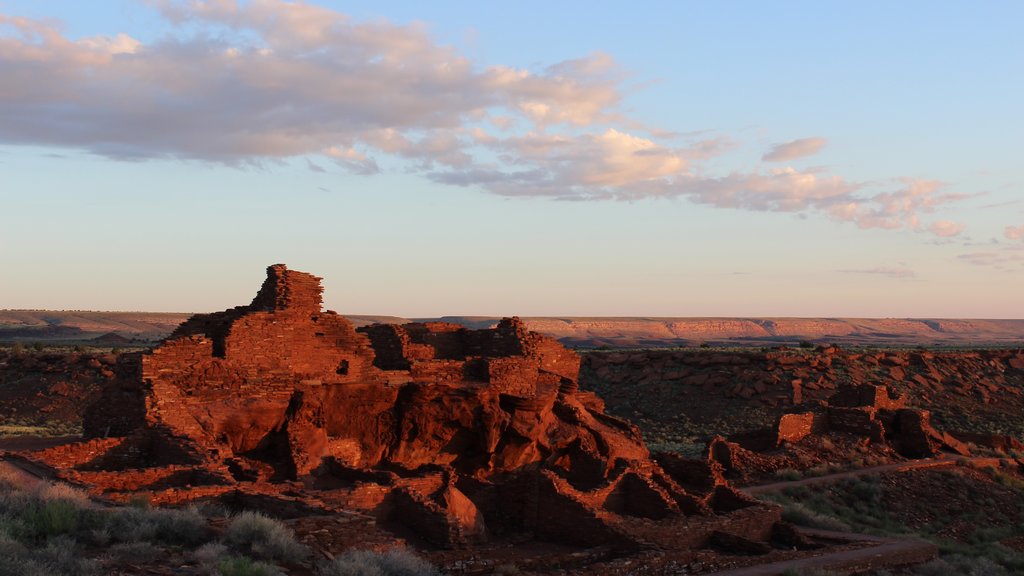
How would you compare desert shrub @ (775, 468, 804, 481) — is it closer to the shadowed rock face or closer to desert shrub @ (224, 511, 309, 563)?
the shadowed rock face

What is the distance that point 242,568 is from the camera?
29.5 ft

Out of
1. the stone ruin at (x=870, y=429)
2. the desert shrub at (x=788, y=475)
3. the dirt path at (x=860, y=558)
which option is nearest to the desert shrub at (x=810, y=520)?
the dirt path at (x=860, y=558)

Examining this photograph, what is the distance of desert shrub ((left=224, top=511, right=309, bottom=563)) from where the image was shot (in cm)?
1036

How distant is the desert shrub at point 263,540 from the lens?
10.4 meters

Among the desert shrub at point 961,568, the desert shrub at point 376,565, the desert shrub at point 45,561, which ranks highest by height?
the desert shrub at point 45,561

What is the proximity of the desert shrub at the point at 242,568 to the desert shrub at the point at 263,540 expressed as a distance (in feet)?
2.83

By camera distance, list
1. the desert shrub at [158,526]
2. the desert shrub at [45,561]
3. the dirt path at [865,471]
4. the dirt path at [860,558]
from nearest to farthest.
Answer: the desert shrub at [45,561], the desert shrub at [158,526], the dirt path at [860,558], the dirt path at [865,471]

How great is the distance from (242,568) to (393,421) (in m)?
10.0

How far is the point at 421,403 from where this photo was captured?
1914 cm

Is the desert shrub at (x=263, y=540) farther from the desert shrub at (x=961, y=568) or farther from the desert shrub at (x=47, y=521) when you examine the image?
the desert shrub at (x=961, y=568)

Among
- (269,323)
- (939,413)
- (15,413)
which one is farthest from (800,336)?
(269,323)

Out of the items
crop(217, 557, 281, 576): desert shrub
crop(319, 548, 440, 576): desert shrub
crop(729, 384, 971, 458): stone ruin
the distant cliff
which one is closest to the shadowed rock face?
crop(319, 548, 440, 576): desert shrub

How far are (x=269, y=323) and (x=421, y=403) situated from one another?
3782mm

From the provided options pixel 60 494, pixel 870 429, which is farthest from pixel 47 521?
pixel 870 429
